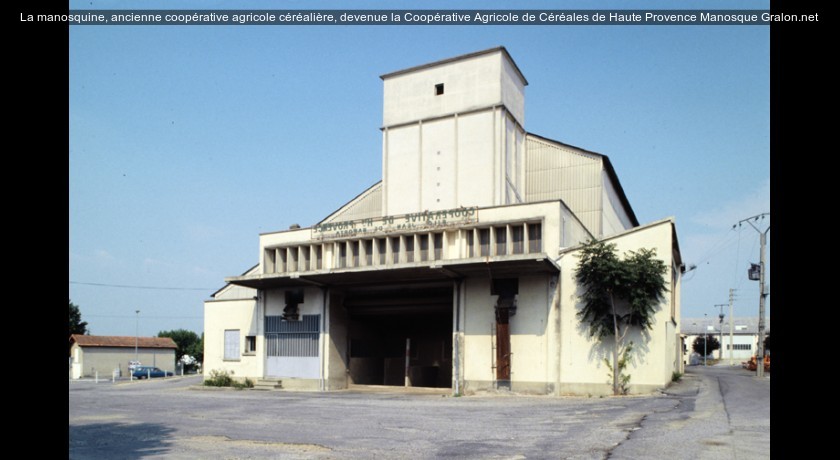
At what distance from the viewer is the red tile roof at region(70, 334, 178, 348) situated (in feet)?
222

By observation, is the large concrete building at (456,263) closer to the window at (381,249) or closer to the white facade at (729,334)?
the window at (381,249)

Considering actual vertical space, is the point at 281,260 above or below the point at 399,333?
above

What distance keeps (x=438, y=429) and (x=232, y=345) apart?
27.1 meters

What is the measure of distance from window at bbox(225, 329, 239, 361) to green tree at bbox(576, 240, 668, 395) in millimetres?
21743

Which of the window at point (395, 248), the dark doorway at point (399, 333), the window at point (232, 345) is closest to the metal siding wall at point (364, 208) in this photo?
the dark doorway at point (399, 333)

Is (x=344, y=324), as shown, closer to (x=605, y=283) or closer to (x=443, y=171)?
(x=443, y=171)

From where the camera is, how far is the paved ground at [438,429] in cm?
1225

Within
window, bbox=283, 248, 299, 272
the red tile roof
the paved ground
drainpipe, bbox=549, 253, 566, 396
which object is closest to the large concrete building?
drainpipe, bbox=549, 253, 566, 396

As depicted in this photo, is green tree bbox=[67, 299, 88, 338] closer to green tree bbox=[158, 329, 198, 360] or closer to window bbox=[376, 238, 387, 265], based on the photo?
green tree bbox=[158, 329, 198, 360]

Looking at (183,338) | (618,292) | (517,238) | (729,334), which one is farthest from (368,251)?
(729,334)

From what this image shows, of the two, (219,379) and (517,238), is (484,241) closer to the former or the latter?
(517,238)

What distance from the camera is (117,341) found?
72.2 metres
